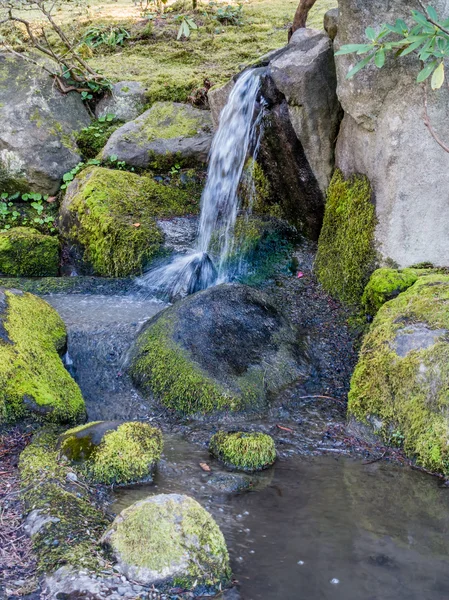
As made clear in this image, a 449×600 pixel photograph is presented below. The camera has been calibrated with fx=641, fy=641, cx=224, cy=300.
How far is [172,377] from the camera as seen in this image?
5.27 meters

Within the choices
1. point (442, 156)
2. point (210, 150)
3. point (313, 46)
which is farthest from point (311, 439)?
point (210, 150)

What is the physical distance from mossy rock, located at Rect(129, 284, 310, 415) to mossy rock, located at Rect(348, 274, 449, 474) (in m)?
0.75

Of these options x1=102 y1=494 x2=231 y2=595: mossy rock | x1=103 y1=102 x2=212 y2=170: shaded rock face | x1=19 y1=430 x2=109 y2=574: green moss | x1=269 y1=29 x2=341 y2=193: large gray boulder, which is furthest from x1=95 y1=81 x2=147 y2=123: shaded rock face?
x1=102 y1=494 x2=231 y2=595: mossy rock

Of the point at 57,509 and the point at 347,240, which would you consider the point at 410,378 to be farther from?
the point at 57,509

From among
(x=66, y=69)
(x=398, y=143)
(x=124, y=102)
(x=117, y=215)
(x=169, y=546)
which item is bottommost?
(x=169, y=546)

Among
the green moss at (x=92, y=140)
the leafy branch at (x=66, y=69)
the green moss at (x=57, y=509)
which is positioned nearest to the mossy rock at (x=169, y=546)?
the green moss at (x=57, y=509)

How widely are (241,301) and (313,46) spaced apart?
9.60 ft

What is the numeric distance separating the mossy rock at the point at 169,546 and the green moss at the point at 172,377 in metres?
1.89

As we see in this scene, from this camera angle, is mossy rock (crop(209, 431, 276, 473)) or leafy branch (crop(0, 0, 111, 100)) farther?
leafy branch (crop(0, 0, 111, 100))

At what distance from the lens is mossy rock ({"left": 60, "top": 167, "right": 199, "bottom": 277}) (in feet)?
24.7

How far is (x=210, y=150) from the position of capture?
27.6ft

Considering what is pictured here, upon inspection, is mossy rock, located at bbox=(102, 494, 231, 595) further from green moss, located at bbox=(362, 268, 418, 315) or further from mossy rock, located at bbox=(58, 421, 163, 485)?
green moss, located at bbox=(362, 268, 418, 315)

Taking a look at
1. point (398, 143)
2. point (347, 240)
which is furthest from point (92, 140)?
point (398, 143)

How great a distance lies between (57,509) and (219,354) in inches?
87.1
